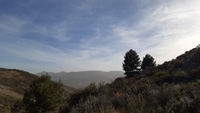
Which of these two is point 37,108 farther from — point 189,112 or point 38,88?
point 189,112

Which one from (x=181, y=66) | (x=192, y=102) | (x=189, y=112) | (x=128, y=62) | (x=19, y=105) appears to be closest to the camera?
(x=189, y=112)

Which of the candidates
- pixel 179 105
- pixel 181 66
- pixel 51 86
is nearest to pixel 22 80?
pixel 51 86

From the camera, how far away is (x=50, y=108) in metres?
13.5

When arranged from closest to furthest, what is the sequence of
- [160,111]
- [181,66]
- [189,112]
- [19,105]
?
[160,111], [189,112], [19,105], [181,66]

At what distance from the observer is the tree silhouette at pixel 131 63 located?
4031 centimetres

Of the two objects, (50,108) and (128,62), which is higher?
(128,62)

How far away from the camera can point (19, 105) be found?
12.7m

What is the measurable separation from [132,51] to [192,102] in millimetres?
38664

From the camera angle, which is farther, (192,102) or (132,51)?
(132,51)

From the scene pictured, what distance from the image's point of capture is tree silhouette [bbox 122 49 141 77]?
40.3 meters

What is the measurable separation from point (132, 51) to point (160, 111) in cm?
3965

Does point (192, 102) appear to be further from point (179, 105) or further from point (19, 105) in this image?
point (19, 105)

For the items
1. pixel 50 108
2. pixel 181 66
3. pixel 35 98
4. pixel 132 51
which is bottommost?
pixel 50 108

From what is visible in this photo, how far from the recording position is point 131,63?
40156mm
